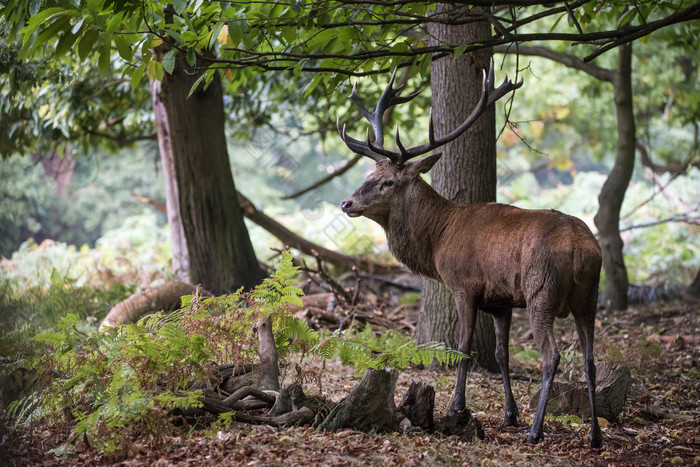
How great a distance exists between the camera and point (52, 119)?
9.02 metres

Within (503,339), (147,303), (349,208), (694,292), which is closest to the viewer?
(503,339)

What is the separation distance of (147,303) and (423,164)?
3955mm

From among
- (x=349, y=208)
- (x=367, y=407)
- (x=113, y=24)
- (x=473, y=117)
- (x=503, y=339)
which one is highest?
(x=113, y=24)

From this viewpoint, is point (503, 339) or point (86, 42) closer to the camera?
point (86, 42)

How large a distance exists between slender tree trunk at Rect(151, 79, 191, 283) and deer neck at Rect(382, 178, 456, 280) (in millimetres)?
3845

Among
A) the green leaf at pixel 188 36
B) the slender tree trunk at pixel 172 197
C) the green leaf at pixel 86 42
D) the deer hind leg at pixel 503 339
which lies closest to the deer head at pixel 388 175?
the deer hind leg at pixel 503 339

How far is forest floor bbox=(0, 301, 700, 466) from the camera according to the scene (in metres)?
3.79

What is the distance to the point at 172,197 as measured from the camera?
29.0 feet

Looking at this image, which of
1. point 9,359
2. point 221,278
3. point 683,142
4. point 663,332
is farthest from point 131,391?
point 683,142

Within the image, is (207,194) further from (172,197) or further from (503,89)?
(503,89)

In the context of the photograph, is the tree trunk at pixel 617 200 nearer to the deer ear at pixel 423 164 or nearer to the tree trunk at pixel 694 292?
the tree trunk at pixel 694 292

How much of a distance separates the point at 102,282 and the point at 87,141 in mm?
2141

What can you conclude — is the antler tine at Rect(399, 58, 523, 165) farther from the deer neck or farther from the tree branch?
the tree branch

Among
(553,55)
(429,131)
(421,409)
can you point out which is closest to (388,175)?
(429,131)
